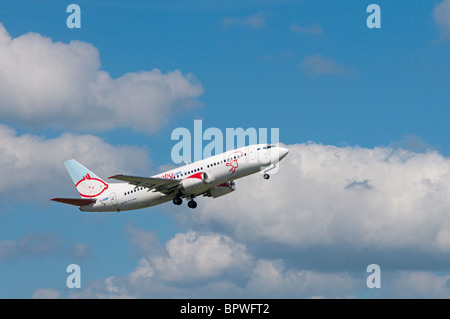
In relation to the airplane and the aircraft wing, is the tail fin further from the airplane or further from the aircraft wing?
the aircraft wing

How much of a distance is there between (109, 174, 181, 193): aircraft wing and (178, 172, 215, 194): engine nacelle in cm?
103

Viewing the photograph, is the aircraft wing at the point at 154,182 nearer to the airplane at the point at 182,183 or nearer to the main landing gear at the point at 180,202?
the airplane at the point at 182,183

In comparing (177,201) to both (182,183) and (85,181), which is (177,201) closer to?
(182,183)

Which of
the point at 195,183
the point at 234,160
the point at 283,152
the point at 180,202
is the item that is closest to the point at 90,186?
the point at 180,202

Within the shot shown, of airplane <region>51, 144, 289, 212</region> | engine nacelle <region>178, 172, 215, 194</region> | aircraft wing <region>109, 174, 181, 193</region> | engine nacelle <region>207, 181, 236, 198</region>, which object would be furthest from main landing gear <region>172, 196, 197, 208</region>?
engine nacelle <region>207, 181, 236, 198</region>

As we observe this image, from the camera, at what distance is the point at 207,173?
339 ft

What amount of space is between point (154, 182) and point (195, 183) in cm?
562

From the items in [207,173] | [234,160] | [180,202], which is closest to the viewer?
[234,160]

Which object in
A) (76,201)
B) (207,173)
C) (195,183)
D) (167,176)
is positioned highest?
(167,176)

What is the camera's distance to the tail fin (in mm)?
115188

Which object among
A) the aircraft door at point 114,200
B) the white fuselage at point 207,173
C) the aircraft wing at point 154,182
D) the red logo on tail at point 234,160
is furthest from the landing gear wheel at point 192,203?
the red logo on tail at point 234,160
